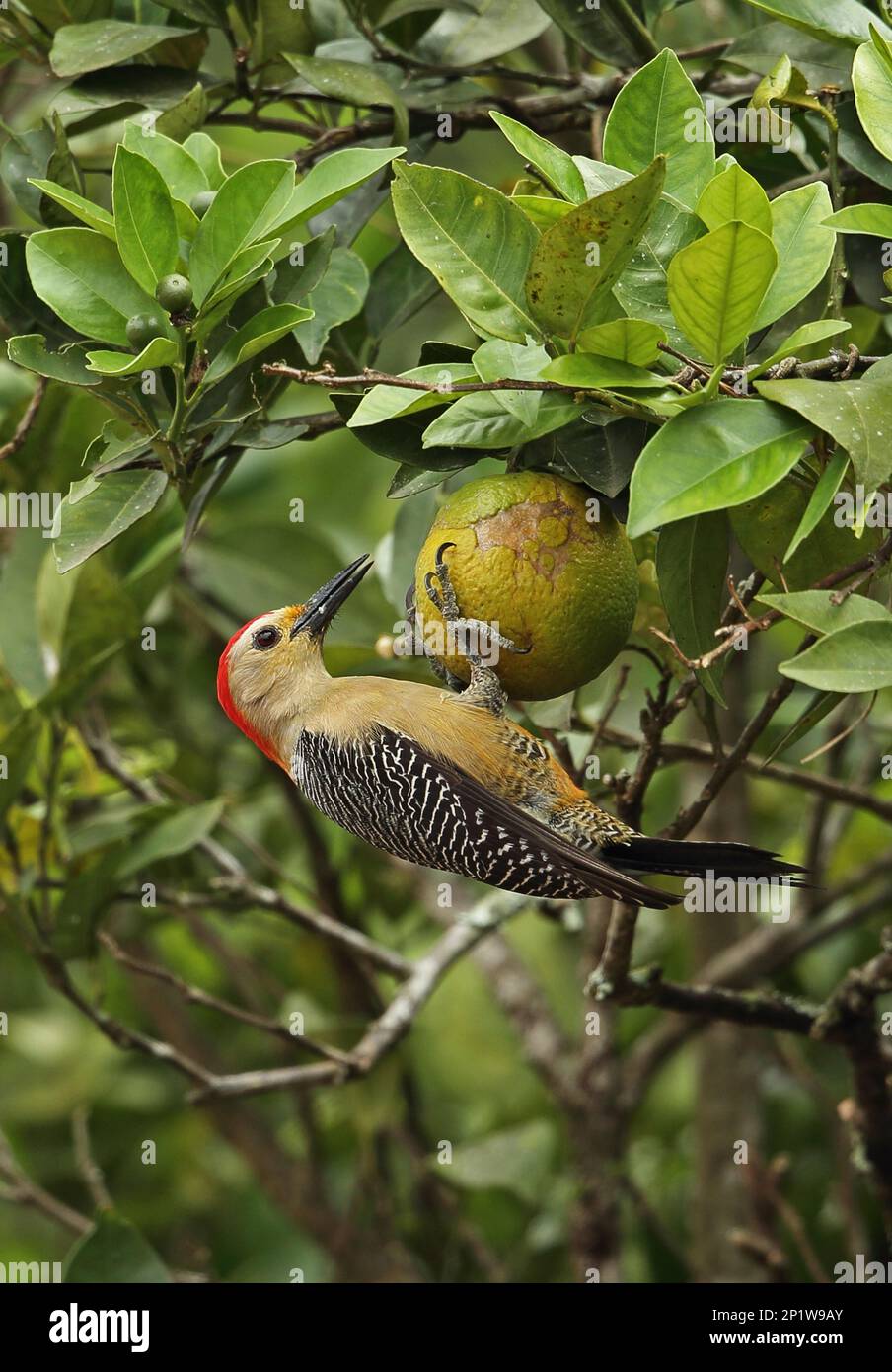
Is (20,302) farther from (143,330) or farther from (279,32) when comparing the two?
(279,32)

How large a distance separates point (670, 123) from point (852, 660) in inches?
23.4

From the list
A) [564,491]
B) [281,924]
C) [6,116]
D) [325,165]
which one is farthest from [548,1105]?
[6,116]

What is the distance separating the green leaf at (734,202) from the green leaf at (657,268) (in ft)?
0.38

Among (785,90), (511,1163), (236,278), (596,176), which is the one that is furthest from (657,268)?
(511,1163)

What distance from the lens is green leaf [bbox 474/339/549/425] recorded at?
127cm

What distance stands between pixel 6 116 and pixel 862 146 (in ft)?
9.86

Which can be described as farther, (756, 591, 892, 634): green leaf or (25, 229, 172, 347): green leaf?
(25, 229, 172, 347): green leaf

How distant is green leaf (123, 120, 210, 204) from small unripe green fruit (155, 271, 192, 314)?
15cm

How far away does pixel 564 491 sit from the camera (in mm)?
1453

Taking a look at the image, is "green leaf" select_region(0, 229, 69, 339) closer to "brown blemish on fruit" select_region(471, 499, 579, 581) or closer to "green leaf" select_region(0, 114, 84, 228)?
"green leaf" select_region(0, 114, 84, 228)

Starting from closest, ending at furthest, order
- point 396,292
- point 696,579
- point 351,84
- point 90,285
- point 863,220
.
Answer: point 863,220 < point 696,579 < point 90,285 < point 351,84 < point 396,292

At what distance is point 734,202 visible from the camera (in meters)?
1.24

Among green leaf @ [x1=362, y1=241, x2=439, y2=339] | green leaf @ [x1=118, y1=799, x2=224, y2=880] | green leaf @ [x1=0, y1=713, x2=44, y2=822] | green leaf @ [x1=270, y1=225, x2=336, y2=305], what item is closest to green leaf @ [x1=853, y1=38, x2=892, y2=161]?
green leaf @ [x1=270, y1=225, x2=336, y2=305]

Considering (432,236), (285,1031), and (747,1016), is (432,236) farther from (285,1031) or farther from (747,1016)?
(285,1031)
